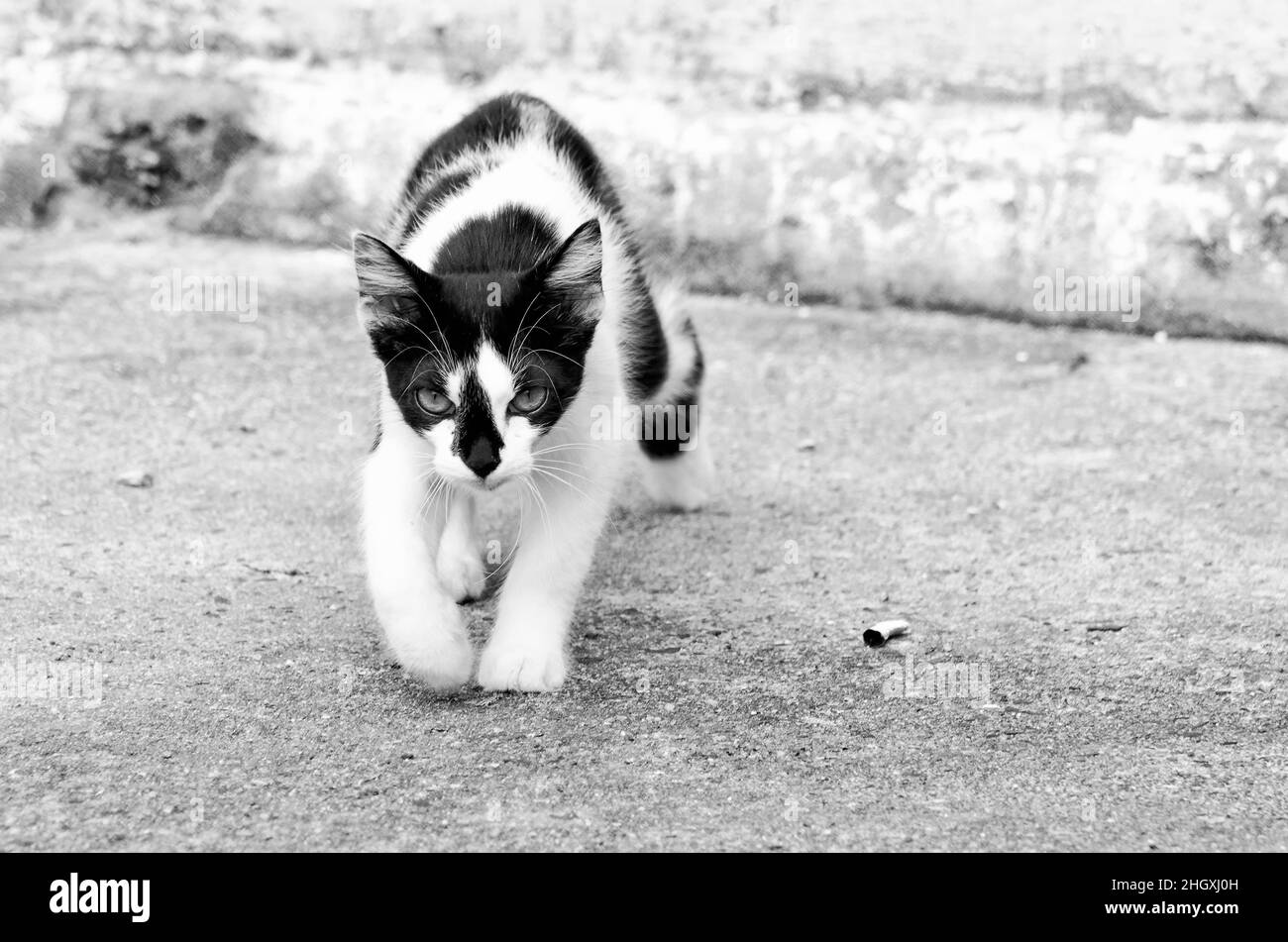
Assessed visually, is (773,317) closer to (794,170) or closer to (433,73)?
Result: (794,170)

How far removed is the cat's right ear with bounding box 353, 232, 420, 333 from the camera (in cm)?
308

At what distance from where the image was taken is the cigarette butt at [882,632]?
3.62m

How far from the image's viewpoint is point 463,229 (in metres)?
3.55

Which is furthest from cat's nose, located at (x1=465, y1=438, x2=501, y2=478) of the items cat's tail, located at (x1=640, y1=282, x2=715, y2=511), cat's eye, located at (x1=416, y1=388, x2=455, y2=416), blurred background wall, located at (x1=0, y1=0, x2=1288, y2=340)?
blurred background wall, located at (x1=0, y1=0, x2=1288, y2=340)

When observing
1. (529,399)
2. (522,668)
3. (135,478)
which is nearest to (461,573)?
(522,668)

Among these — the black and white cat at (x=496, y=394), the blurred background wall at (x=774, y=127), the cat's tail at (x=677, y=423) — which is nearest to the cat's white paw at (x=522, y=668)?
the black and white cat at (x=496, y=394)

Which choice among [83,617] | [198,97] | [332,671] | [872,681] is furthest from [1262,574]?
[198,97]

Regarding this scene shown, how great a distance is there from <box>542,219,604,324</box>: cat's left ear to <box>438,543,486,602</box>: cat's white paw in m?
0.92

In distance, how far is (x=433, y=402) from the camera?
3156 millimetres

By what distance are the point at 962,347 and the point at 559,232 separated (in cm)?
279

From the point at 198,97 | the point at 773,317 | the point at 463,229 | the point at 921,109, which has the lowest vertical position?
the point at 463,229

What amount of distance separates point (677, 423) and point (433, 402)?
4.93 feet

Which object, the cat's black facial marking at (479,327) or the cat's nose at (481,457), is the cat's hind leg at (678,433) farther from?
the cat's nose at (481,457)

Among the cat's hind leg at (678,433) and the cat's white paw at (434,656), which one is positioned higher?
the cat's hind leg at (678,433)
